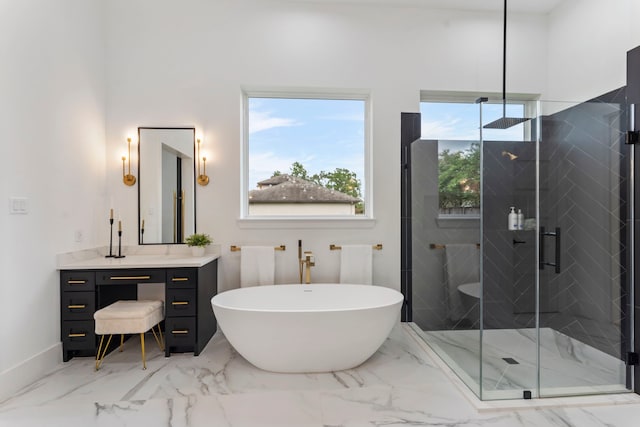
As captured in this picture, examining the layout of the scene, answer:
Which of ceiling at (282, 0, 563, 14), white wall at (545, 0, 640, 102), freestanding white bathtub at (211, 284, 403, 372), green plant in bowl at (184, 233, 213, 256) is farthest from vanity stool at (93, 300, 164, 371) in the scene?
white wall at (545, 0, 640, 102)

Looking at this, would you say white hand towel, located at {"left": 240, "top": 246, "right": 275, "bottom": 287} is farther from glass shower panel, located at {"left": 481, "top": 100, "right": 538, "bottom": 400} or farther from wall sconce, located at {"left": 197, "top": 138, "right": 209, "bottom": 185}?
glass shower panel, located at {"left": 481, "top": 100, "right": 538, "bottom": 400}

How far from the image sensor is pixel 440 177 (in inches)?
113

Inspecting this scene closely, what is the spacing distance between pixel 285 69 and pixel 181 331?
243 cm

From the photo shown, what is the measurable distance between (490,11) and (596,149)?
1.91m

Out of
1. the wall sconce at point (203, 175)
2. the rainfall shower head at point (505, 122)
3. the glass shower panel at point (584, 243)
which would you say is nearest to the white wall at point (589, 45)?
the glass shower panel at point (584, 243)

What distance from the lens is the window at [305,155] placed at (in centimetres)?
346

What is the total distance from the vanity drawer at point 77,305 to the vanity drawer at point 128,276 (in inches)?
5.3

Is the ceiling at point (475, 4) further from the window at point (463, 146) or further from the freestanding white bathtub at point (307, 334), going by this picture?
the freestanding white bathtub at point (307, 334)

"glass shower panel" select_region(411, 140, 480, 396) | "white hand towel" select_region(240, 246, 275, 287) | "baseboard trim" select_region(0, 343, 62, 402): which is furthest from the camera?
"white hand towel" select_region(240, 246, 275, 287)

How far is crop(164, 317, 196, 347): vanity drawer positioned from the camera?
107 inches

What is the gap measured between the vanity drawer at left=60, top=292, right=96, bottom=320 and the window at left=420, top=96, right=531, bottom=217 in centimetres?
275

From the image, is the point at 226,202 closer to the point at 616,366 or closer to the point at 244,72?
the point at 244,72

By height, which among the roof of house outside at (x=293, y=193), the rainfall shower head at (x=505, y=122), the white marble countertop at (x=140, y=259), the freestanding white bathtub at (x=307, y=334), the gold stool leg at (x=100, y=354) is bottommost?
the gold stool leg at (x=100, y=354)

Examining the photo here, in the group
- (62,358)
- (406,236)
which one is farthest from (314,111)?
(62,358)
